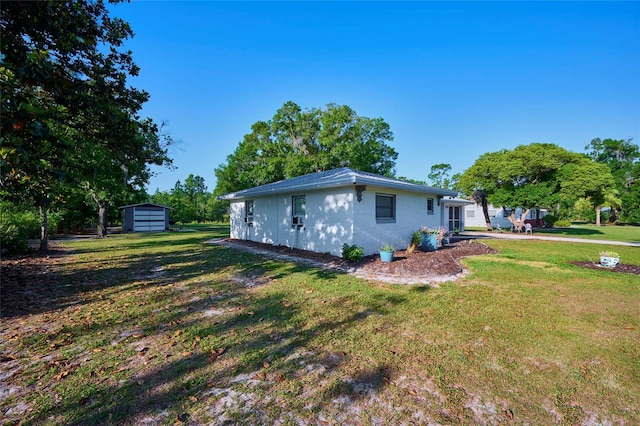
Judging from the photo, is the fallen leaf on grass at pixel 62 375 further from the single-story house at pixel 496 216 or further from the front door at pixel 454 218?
the single-story house at pixel 496 216

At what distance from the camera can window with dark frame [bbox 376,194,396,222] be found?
9.66m

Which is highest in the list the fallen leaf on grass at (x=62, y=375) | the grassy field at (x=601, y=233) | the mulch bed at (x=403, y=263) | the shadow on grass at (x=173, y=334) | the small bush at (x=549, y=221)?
the small bush at (x=549, y=221)

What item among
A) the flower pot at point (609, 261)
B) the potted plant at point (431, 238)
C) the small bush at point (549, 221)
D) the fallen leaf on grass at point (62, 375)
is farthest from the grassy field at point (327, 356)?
the small bush at point (549, 221)

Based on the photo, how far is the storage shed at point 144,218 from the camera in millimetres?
26078

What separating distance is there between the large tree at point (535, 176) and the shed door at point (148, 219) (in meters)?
29.4

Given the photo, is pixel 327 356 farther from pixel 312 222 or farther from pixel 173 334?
pixel 312 222

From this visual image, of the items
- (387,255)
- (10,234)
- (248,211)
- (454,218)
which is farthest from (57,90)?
(454,218)

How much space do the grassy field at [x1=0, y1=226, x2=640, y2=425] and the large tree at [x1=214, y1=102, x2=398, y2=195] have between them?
19.5 m

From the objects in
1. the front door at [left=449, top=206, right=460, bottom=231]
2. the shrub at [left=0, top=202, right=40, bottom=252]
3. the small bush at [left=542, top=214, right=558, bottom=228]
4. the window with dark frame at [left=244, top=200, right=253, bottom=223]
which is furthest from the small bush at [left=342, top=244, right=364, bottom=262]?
the small bush at [left=542, top=214, right=558, bottom=228]

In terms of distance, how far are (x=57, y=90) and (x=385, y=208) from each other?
897cm

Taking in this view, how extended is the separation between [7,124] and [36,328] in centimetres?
278

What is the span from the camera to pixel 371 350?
3.03 m

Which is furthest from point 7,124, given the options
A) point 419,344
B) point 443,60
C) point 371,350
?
point 443,60

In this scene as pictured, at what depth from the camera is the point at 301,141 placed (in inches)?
1022
